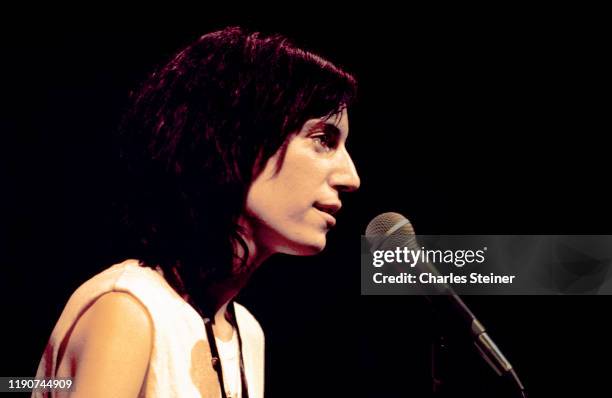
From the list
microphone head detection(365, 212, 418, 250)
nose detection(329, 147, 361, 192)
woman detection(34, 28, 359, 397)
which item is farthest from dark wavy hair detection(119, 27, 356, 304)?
microphone head detection(365, 212, 418, 250)

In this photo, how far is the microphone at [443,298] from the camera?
54.7 inches

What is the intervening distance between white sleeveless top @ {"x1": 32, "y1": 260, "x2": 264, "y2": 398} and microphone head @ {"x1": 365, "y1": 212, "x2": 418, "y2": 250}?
0.45m

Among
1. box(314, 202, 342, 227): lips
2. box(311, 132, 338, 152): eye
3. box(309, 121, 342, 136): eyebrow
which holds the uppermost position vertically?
box(309, 121, 342, 136): eyebrow

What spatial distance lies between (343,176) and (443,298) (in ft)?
1.25

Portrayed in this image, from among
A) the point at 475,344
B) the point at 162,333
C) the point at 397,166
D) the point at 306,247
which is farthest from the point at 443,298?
the point at 397,166

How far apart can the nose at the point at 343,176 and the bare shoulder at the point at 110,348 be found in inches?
21.3

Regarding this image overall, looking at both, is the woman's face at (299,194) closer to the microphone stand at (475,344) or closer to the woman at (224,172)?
the woman at (224,172)

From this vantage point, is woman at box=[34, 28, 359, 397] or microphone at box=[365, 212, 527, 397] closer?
microphone at box=[365, 212, 527, 397]

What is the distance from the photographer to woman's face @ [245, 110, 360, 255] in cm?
159

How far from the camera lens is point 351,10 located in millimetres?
2535

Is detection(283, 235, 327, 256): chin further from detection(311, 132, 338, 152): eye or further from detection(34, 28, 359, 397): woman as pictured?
detection(311, 132, 338, 152): eye

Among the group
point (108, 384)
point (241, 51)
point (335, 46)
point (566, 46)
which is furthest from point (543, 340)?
point (108, 384)

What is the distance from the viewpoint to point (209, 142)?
5.27 ft

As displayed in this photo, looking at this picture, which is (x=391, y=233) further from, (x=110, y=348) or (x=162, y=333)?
(x=110, y=348)
